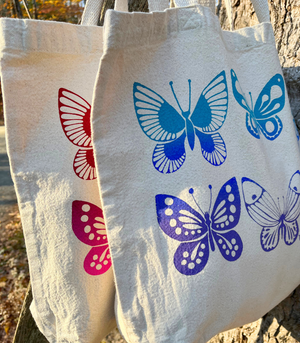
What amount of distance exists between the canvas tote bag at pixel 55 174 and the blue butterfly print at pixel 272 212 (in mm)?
360

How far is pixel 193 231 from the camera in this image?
66cm

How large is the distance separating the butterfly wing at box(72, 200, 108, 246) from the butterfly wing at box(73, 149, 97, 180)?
62 millimetres

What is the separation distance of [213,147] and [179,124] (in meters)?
0.10

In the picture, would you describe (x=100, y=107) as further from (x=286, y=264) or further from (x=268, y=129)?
(x=286, y=264)

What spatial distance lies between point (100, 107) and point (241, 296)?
52cm

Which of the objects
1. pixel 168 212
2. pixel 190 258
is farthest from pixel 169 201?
pixel 190 258

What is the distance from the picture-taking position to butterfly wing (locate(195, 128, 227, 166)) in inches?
27.6

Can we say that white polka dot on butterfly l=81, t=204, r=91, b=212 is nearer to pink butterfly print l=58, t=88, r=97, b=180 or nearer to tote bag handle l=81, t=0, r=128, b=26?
pink butterfly print l=58, t=88, r=97, b=180

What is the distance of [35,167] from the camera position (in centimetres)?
69

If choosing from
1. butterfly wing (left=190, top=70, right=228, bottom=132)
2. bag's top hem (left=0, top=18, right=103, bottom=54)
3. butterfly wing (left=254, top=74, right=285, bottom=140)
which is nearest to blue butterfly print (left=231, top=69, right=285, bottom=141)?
butterfly wing (left=254, top=74, right=285, bottom=140)

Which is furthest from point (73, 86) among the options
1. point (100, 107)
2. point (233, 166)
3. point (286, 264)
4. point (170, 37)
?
point (286, 264)

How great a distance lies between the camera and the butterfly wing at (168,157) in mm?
668

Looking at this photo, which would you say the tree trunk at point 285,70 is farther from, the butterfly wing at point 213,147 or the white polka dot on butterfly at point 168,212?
the white polka dot on butterfly at point 168,212

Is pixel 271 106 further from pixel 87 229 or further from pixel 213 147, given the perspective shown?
pixel 87 229
